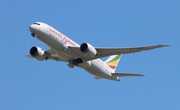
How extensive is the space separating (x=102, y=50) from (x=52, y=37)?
5731 millimetres

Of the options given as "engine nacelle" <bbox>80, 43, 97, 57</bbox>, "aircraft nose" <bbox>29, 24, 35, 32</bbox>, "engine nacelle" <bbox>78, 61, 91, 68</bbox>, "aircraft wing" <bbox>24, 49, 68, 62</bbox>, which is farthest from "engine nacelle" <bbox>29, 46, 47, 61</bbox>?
"engine nacelle" <bbox>80, 43, 97, 57</bbox>

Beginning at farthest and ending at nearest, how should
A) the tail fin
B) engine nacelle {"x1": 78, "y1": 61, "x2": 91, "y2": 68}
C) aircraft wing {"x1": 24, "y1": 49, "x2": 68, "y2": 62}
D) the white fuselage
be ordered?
the tail fin → aircraft wing {"x1": 24, "y1": 49, "x2": 68, "y2": 62} → engine nacelle {"x1": 78, "y1": 61, "x2": 91, "y2": 68} → the white fuselage

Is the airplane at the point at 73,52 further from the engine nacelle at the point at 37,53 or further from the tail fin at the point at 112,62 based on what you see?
the tail fin at the point at 112,62

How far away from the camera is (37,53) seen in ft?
161

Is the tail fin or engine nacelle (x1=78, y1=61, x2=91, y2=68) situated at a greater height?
the tail fin

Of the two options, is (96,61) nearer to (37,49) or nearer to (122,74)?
(122,74)

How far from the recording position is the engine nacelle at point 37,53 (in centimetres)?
4900

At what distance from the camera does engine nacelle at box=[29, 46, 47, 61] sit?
4900 centimetres

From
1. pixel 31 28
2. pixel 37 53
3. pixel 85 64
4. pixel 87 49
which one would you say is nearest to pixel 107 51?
pixel 87 49

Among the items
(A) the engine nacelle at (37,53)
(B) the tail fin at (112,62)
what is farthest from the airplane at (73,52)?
(B) the tail fin at (112,62)

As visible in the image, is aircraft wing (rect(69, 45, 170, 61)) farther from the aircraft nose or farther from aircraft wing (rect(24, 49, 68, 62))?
the aircraft nose

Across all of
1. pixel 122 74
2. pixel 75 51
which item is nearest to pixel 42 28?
pixel 75 51

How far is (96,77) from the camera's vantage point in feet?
171

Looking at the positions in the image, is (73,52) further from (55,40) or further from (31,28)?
(31,28)
